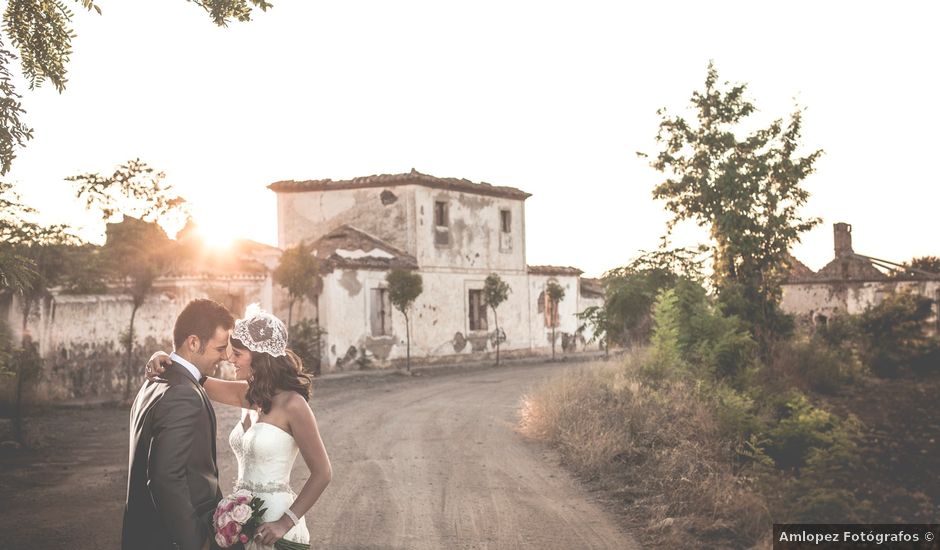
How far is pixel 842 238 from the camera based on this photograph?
3173 cm

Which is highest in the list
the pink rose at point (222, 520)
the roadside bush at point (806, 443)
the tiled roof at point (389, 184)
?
the tiled roof at point (389, 184)

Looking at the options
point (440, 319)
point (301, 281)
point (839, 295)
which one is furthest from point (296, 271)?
point (839, 295)

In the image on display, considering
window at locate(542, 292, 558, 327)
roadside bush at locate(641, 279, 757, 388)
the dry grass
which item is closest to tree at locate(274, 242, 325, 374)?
roadside bush at locate(641, 279, 757, 388)

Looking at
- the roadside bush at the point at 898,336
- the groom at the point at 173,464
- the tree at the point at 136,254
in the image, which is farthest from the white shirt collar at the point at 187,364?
the roadside bush at the point at 898,336

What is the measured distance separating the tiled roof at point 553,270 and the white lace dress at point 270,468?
29302mm

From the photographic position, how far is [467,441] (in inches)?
454

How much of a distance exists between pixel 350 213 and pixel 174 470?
2638 cm

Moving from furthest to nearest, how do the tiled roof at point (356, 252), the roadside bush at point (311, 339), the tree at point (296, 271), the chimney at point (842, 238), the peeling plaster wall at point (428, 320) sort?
the chimney at point (842, 238)
the tiled roof at point (356, 252)
the peeling plaster wall at point (428, 320)
the roadside bush at point (311, 339)
the tree at point (296, 271)

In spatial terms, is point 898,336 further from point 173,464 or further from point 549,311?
point 173,464

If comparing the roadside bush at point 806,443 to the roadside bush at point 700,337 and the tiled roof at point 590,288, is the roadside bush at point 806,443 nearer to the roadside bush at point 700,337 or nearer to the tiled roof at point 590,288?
the roadside bush at point 700,337

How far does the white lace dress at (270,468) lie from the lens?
12.2 feet

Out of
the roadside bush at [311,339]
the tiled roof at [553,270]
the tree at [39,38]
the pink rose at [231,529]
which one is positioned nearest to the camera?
the pink rose at [231,529]

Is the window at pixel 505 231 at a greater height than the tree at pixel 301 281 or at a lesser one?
greater

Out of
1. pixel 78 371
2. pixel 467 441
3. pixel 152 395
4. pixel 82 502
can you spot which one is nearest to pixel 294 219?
pixel 78 371
